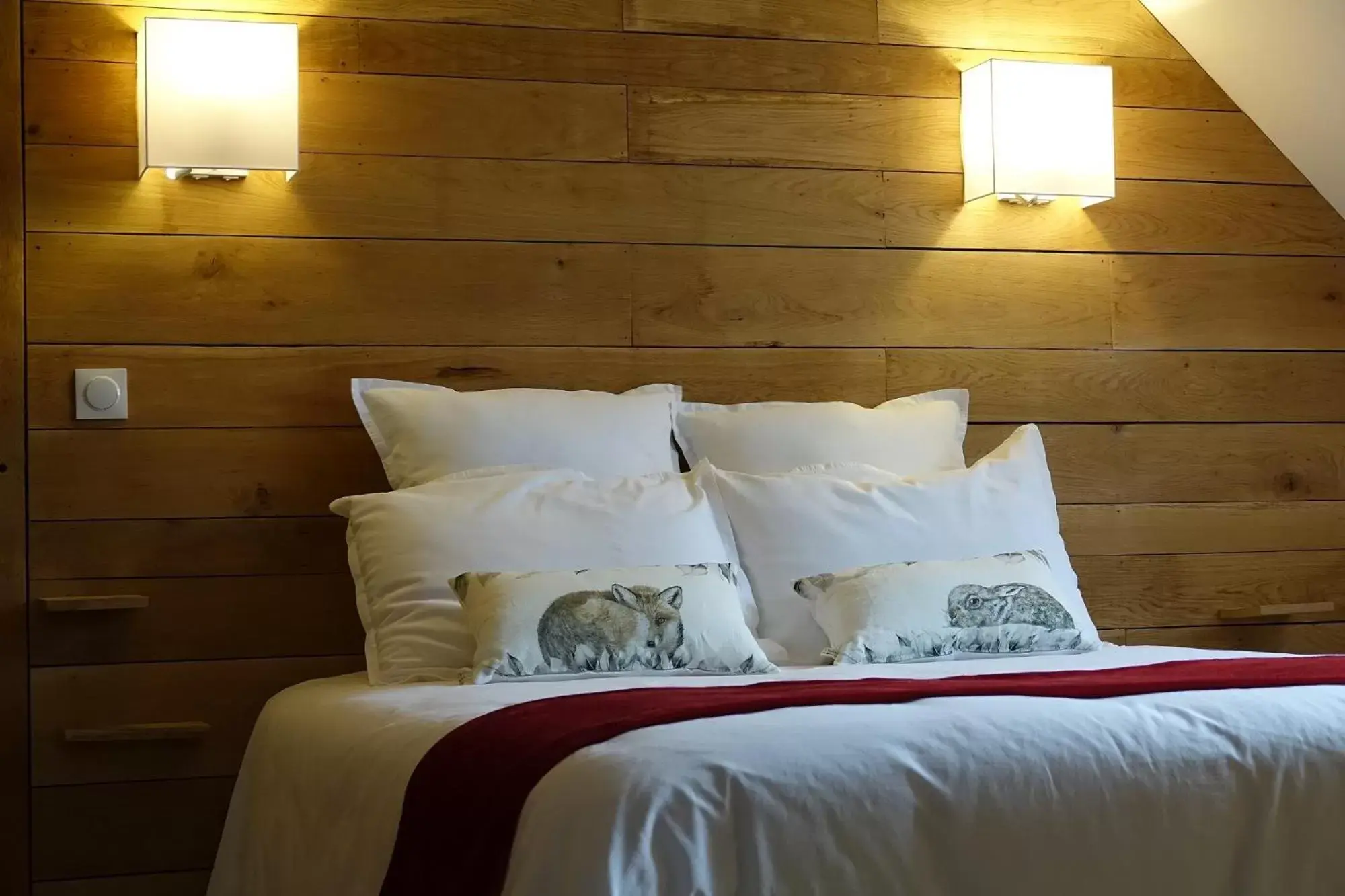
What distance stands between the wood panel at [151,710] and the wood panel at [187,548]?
17cm

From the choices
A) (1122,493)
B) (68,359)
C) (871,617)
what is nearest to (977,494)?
(871,617)

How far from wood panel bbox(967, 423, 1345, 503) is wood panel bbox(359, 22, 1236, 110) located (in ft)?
2.37

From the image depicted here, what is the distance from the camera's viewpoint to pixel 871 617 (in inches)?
95.7

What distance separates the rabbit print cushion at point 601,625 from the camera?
2.25 meters

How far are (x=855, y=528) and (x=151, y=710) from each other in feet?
4.25

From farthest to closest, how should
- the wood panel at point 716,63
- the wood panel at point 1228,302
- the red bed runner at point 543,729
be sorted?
the wood panel at point 1228,302, the wood panel at point 716,63, the red bed runner at point 543,729

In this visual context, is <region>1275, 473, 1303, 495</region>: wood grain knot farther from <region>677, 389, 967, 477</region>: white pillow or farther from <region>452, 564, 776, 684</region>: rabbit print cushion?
<region>452, 564, 776, 684</region>: rabbit print cushion

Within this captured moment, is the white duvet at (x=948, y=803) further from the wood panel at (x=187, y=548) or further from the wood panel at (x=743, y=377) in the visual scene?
the wood panel at (x=743, y=377)

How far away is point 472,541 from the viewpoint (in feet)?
8.08

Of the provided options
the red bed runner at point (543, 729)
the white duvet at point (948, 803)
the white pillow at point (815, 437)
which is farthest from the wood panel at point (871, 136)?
the white duvet at point (948, 803)

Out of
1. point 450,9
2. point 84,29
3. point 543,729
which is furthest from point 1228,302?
point 84,29

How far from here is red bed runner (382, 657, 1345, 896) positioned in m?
1.49

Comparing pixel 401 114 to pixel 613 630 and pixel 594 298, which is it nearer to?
pixel 594 298

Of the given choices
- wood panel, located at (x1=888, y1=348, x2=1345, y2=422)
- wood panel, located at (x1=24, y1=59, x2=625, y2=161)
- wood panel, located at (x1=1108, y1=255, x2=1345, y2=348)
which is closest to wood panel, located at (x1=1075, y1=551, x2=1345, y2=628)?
wood panel, located at (x1=888, y1=348, x2=1345, y2=422)
